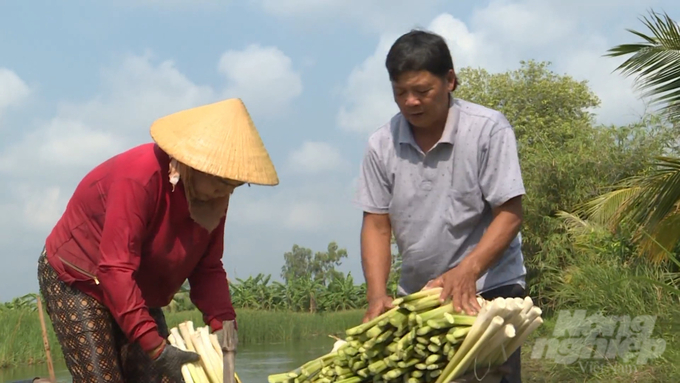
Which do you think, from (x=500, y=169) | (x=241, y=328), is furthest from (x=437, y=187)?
(x=241, y=328)

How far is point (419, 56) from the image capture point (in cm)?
252

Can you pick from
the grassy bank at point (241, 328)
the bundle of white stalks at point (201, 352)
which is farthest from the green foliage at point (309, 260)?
the bundle of white stalks at point (201, 352)

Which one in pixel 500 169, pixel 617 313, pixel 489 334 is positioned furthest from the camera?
pixel 617 313

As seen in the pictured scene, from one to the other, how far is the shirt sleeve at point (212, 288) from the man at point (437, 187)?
65 cm

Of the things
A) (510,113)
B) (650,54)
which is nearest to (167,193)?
(650,54)

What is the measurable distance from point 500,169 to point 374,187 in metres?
0.44

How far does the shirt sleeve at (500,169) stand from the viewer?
8.36 ft

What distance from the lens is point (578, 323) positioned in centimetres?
754

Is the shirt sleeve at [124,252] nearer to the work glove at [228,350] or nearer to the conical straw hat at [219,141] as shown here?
the conical straw hat at [219,141]

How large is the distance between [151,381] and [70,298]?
1.47 ft

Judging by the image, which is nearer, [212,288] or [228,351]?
[228,351]

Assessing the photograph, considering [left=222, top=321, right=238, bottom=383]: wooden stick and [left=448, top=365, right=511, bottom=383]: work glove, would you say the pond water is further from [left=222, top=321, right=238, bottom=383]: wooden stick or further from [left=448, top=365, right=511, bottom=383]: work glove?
[left=448, top=365, right=511, bottom=383]: work glove

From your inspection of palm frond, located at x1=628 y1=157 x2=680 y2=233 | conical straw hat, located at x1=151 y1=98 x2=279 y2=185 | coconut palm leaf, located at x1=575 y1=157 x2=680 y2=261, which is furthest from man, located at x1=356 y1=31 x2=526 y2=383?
palm frond, located at x1=628 y1=157 x2=680 y2=233

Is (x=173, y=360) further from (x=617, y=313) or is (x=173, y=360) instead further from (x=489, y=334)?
(x=617, y=313)
